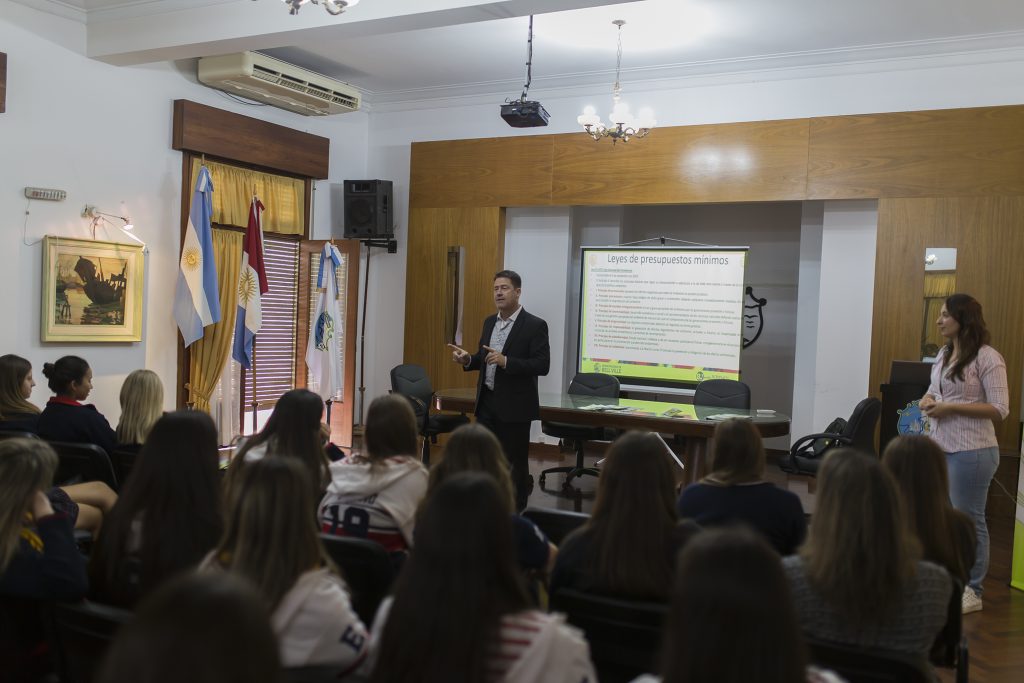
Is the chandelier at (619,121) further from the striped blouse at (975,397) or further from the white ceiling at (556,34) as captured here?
the striped blouse at (975,397)

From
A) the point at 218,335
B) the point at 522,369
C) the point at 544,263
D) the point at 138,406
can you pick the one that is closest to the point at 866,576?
the point at 522,369

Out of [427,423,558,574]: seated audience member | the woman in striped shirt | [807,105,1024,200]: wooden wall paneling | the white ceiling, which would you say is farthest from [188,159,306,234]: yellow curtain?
the woman in striped shirt

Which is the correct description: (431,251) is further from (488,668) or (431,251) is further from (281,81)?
(488,668)

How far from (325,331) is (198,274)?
1224 mm

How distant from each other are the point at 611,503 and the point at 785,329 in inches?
274

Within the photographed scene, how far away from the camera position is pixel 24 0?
5566 mm

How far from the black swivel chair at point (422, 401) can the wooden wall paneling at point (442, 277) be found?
102 centimetres

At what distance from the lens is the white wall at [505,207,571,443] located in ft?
26.2

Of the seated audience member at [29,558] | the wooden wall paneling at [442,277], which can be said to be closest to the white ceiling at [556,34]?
the wooden wall paneling at [442,277]

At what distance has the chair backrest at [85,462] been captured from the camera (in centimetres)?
355

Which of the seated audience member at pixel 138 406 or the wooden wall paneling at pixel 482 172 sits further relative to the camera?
the wooden wall paneling at pixel 482 172

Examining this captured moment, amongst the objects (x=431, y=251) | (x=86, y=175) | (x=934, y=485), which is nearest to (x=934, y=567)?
(x=934, y=485)

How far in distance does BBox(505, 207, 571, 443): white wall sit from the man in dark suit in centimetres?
305

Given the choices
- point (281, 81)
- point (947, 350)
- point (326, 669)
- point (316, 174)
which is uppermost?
point (281, 81)
